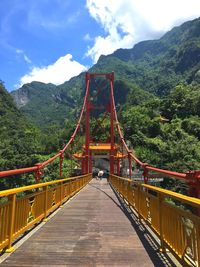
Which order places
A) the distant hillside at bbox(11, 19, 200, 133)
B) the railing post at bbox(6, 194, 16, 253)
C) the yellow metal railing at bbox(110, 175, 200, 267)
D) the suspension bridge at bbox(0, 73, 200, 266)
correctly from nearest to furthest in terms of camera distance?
the yellow metal railing at bbox(110, 175, 200, 267) < the suspension bridge at bbox(0, 73, 200, 266) < the railing post at bbox(6, 194, 16, 253) < the distant hillside at bbox(11, 19, 200, 133)

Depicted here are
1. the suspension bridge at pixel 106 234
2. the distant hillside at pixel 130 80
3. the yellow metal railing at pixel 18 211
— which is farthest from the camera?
A: the distant hillside at pixel 130 80

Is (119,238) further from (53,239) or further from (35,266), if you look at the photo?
(35,266)

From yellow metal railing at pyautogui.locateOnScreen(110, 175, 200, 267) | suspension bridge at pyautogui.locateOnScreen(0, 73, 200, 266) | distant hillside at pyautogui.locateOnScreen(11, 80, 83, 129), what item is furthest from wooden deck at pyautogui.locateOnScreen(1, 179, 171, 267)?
distant hillside at pyautogui.locateOnScreen(11, 80, 83, 129)

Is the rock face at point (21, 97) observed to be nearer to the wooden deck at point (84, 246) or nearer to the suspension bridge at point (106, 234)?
the suspension bridge at point (106, 234)

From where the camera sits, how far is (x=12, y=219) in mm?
5559

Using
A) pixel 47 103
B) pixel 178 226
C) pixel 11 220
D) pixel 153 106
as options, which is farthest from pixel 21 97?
pixel 178 226

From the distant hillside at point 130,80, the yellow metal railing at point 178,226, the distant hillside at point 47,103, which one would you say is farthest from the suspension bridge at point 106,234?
the distant hillside at point 47,103

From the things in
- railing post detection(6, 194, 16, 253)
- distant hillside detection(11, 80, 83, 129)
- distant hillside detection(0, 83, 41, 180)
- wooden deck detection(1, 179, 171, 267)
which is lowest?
wooden deck detection(1, 179, 171, 267)

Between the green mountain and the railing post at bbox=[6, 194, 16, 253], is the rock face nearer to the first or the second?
the green mountain

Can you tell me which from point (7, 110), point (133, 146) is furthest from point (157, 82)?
point (133, 146)

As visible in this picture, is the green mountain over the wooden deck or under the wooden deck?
over

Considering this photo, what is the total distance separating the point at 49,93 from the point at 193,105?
128379 millimetres

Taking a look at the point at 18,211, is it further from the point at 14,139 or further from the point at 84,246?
the point at 14,139

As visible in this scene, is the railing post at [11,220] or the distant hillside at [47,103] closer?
the railing post at [11,220]
